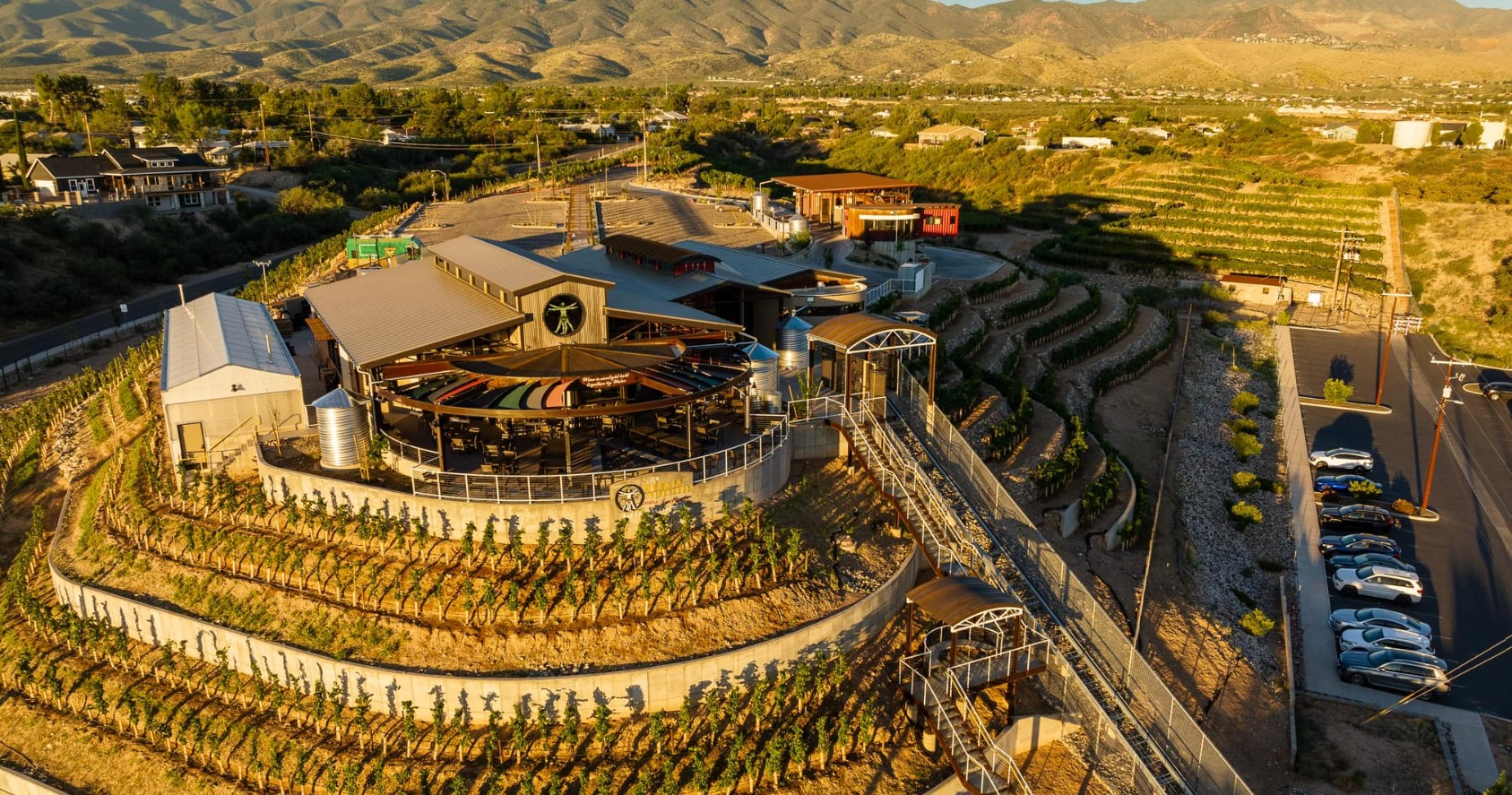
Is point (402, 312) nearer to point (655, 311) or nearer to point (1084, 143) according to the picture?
point (655, 311)

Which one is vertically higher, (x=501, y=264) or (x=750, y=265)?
(x=501, y=264)

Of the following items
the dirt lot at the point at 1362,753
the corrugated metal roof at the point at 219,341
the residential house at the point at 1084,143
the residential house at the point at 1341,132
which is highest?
the residential house at the point at 1341,132

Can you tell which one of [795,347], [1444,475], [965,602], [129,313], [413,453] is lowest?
[1444,475]

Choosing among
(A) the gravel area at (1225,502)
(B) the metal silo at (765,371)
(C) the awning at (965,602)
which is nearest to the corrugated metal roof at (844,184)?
(A) the gravel area at (1225,502)

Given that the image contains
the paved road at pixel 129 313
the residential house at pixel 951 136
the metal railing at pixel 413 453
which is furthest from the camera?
the residential house at pixel 951 136

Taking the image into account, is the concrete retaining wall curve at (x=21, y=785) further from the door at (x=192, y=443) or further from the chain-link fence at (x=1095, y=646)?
the chain-link fence at (x=1095, y=646)

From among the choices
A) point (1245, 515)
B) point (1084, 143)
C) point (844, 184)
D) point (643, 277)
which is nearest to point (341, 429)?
point (643, 277)
